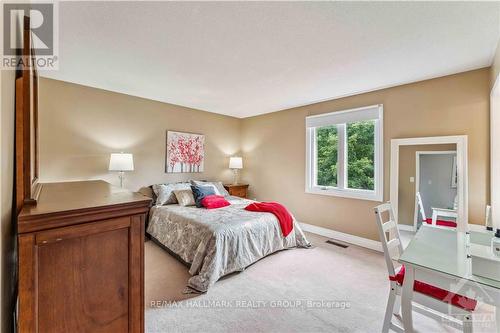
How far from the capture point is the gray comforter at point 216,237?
7.75 feet

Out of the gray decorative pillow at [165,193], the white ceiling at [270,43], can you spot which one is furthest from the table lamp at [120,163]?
the white ceiling at [270,43]

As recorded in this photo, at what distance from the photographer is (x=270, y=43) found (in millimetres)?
2020

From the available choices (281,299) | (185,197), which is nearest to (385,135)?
(281,299)

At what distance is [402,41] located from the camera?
6.54 feet

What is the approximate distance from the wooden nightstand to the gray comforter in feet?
4.17

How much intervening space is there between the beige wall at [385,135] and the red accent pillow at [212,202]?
1505mm

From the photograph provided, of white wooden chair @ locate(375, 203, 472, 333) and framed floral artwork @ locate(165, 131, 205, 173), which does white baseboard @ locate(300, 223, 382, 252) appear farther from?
framed floral artwork @ locate(165, 131, 205, 173)

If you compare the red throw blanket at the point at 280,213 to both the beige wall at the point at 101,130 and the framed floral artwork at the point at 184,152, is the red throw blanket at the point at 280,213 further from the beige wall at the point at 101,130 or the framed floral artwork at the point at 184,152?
the beige wall at the point at 101,130

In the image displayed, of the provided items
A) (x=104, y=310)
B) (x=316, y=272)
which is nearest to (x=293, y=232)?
(x=316, y=272)

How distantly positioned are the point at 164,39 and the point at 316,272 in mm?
2926

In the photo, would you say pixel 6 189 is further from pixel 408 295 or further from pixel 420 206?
pixel 420 206

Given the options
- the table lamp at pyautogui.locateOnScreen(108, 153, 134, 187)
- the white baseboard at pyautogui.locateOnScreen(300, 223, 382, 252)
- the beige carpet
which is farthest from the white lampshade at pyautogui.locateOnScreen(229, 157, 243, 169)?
the beige carpet

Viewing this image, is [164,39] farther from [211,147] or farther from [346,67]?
[211,147]

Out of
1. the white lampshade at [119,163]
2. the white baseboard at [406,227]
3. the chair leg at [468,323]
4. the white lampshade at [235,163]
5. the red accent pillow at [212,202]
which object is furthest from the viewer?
the white lampshade at [235,163]
